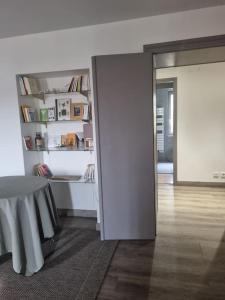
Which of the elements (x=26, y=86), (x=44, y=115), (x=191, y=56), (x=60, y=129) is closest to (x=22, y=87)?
(x=26, y=86)

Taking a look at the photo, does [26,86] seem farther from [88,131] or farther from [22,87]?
[88,131]

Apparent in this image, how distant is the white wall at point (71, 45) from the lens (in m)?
2.30

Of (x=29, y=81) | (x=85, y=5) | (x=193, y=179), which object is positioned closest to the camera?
(x=85, y=5)

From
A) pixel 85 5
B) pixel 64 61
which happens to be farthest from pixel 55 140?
pixel 85 5

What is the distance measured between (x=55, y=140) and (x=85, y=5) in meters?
1.70

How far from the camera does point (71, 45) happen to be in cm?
267

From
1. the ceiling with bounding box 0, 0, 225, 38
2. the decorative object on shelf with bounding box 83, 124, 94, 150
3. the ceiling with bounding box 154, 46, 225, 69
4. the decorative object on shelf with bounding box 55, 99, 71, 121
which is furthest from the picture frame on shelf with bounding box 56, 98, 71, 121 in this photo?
the ceiling with bounding box 154, 46, 225, 69

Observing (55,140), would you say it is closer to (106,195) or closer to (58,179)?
(58,179)

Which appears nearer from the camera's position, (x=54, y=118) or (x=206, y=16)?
(x=206, y=16)

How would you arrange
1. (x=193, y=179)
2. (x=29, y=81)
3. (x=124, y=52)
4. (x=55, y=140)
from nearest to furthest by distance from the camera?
(x=124, y=52), (x=29, y=81), (x=55, y=140), (x=193, y=179)

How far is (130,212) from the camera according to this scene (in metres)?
2.57

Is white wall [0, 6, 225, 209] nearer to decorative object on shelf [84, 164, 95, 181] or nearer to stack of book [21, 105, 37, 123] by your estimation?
stack of book [21, 105, 37, 123]

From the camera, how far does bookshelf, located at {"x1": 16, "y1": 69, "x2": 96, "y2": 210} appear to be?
115 inches

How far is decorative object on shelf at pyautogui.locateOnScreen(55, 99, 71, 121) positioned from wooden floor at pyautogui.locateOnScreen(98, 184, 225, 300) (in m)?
1.74
